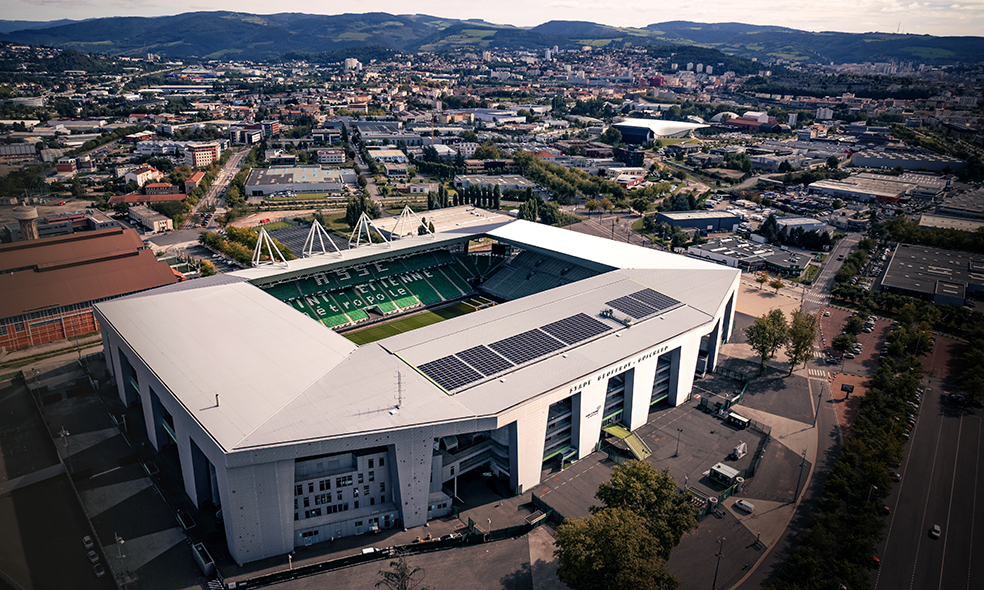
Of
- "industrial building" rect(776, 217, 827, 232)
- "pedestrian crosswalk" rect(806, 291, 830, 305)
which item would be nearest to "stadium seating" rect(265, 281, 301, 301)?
"pedestrian crosswalk" rect(806, 291, 830, 305)

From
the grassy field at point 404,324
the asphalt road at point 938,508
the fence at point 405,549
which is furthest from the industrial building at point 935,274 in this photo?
the fence at point 405,549

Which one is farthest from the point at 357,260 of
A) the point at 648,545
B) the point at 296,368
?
the point at 648,545

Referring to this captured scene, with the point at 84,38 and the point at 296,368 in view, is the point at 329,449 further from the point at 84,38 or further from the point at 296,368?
the point at 84,38

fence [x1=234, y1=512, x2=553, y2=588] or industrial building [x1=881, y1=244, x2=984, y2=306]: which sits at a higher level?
industrial building [x1=881, y1=244, x2=984, y2=306]

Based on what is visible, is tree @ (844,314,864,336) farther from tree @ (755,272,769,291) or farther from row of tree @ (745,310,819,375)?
tree @ (755,272,769,291)

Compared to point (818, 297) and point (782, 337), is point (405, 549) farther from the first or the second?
point (818, 297)
